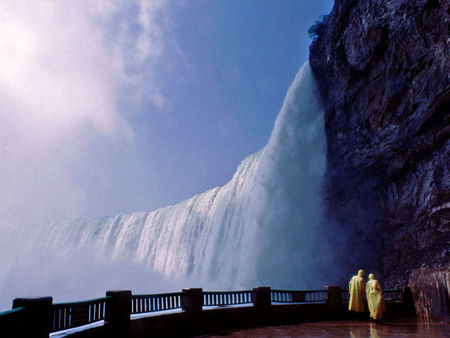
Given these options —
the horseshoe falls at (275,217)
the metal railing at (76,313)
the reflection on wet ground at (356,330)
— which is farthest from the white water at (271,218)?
the metal railing at (76,313)

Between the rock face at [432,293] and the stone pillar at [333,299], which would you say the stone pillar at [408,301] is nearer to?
the rock face at [432,293]

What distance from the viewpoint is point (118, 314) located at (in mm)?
7852

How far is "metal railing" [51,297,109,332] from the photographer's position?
5965mm

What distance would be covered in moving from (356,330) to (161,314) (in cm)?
538

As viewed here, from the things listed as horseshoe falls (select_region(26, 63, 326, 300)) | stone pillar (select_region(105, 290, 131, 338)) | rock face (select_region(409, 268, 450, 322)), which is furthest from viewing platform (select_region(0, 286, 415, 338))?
horseshoe falls (select_region(26, 63, 326, 300))

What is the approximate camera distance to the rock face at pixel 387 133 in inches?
699

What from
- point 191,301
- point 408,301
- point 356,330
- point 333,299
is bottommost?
point 356,330

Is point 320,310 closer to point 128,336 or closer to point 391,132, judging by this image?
point 128,336

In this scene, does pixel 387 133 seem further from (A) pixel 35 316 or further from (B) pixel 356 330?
(A) pixel 35 316

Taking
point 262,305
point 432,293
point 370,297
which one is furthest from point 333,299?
point 432,293

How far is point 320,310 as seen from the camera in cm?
1193

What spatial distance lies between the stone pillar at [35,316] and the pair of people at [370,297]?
9.17m

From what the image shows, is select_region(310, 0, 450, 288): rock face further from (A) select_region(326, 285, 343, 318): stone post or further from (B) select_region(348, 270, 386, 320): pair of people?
(B) select_region(348, 270, 386, 320): pair of people

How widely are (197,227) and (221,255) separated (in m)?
12.4
